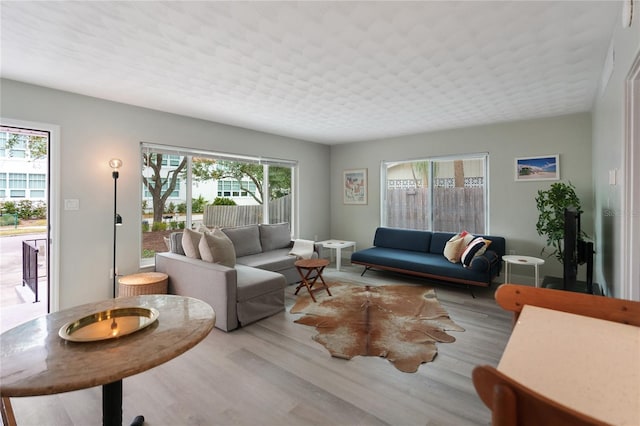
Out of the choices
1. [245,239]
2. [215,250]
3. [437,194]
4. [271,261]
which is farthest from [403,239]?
[215,250]

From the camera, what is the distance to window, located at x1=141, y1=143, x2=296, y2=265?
4223 millimetres

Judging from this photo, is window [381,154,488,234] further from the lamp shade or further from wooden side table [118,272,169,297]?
the lamp shade

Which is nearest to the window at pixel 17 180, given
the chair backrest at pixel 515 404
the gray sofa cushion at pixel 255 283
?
the gray sofa cushion at pixel 255 283

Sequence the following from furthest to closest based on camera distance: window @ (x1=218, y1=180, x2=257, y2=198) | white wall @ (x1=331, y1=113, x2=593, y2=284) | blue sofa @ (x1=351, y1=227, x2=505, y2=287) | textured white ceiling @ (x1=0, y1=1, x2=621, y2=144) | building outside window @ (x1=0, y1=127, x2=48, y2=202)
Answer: window @ (x1=218, y1=180, x2=257, y2=198) → white wall @ (x1=331, y1=113, x2=593, y2=284) → blue sofa @ (x1=351, y1=227, x2=505, y2=287) → building outside window @ (x1=0, y1=127, x2=48, y2=202) → textured white ceiling @ (x1=0, y1=1, x2=621, y2=144)

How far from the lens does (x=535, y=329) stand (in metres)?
1.04

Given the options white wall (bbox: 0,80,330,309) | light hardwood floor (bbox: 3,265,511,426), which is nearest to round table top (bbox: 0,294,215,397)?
light hardwood floor (bbox: 3,265,511,426)

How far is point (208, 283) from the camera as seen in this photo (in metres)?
3.24

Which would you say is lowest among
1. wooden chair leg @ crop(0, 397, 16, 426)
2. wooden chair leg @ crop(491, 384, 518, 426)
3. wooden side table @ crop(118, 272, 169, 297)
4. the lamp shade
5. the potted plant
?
wooden chair leg @ crop(0, 397, 16, 426)

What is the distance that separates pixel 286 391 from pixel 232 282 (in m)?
1.30

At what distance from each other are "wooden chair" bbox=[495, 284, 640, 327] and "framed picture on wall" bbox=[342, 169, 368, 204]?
525cm

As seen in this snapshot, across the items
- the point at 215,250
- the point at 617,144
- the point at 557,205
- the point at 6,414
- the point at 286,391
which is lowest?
the point at 286,391

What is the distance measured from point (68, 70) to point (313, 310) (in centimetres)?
344

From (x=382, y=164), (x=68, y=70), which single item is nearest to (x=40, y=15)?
(x=68, y=70)

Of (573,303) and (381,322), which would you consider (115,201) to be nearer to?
(381,322)
